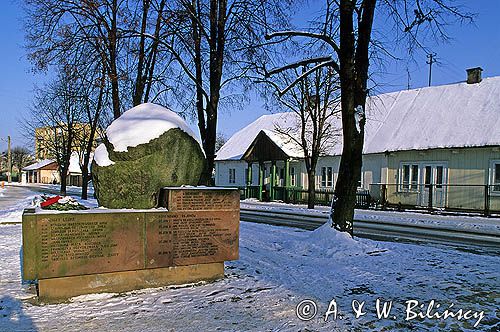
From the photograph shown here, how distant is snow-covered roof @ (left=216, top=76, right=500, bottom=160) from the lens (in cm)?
2270

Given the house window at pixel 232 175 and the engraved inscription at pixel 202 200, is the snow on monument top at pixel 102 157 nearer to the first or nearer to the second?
the engraved inscription at pixel 202 200

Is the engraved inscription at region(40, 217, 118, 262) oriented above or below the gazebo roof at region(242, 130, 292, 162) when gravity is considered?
below

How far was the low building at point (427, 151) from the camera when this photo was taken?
863 inches

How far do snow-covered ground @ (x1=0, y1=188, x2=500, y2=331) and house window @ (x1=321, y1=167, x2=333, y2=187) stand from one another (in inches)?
826

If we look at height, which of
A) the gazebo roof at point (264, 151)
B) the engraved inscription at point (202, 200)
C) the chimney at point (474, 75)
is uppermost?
the chimney at point (474, 75)

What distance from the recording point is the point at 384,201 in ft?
80.9

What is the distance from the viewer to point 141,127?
267 inches

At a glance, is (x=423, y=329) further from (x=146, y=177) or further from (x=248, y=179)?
(x=248, y=179)

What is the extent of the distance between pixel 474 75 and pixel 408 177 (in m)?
7.74

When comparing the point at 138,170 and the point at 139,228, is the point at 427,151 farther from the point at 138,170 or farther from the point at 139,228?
the point at 139,228

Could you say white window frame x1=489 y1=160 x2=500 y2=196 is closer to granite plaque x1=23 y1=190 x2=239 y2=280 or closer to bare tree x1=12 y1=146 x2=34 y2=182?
granite plaque x1=23 y1=190 x2=239 y2=280

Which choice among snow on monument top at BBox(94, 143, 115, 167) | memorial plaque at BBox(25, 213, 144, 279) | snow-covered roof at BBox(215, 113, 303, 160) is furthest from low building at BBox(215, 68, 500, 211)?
memorial plaque at BBox(25, 213, 144, 279)
